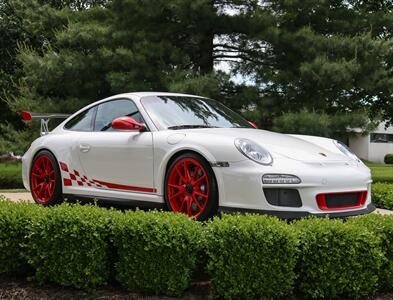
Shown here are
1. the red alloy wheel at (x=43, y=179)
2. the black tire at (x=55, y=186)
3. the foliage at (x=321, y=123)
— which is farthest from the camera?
the foliage at (x=321, y=123)

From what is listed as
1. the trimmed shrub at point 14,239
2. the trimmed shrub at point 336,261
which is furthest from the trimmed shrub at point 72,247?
the trimmed shrub at point 336,261

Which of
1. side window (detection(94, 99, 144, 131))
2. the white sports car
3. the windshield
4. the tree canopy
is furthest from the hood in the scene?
the tree canopy

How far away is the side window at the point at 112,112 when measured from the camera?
18.4ft

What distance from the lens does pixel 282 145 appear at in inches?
194

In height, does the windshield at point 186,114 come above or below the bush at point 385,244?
above

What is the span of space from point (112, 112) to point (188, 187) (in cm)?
171

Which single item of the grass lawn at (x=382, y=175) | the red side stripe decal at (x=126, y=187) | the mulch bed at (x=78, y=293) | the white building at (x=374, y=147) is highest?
the red side stripe decal at (x=126, y=187)

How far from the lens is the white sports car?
14.5 ft

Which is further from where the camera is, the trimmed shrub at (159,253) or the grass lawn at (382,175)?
the grass lawn at (382,175)

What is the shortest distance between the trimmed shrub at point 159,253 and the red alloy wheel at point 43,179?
98.6 inches

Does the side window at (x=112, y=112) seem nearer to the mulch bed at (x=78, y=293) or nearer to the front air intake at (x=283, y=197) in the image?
the front air intake at (x=283, y=197)

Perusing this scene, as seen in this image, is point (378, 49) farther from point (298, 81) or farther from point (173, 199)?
point (173, 199)

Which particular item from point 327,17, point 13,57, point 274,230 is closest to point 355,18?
point 327,17

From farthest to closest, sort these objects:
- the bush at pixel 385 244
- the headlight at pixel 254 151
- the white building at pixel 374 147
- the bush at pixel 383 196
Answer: the white building at pixel 374 147 → the bush at pixel 383 196 → the headlight at pixel 254 151 → the bush at pixel 385 244
